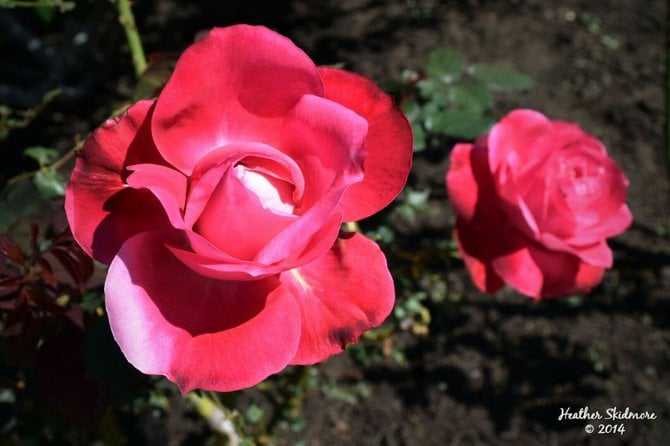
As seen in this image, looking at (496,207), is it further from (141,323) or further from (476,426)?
(476,426)

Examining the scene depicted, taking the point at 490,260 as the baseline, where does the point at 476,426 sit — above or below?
below

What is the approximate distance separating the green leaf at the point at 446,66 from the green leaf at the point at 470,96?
2 centimetres

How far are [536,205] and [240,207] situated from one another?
487 millimetres


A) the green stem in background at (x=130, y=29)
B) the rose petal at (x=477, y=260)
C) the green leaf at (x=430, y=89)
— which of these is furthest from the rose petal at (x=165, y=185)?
the green leaf at (x=430, y=89)

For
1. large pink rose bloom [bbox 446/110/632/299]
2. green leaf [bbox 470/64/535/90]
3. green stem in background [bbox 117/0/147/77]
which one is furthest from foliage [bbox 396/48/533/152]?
green stem in background [bbox 117/0/147/77]

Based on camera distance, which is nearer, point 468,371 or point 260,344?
point 260,344

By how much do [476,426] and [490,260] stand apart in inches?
43.1

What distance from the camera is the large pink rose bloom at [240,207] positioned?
440 millimetres

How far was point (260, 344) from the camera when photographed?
0.46 metres

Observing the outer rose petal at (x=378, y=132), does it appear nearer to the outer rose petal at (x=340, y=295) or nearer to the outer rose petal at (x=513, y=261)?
the outer rose petal at (x=340, y=295)

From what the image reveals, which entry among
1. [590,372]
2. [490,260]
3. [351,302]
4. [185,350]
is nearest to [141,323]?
[185,350]

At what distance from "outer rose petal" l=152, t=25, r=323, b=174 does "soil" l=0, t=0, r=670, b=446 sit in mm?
699

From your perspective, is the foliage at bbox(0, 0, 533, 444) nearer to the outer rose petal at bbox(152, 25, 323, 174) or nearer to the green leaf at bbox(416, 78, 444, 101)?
the green leaf at bbox(416, 78, 444, 101)

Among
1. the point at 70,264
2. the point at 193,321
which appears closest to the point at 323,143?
the point at 193,321
